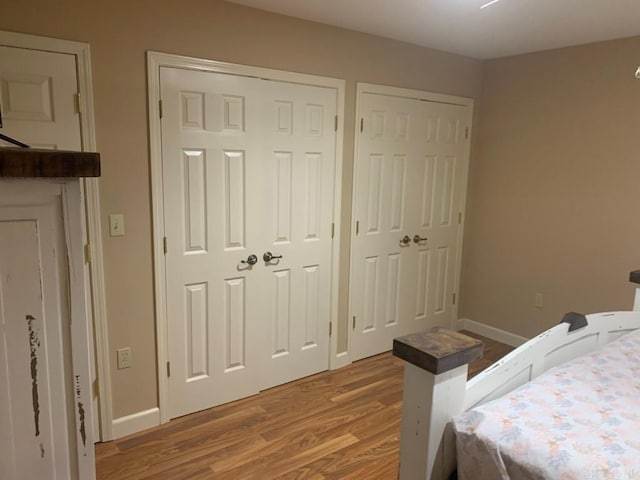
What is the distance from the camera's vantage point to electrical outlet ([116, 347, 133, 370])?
242 centimetres

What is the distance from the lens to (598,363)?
5.36 feet

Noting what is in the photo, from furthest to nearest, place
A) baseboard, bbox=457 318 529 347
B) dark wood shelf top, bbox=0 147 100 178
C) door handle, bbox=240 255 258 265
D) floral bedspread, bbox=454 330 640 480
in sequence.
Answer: baseboard, bbox=457 318 529 347, door handle, bbox=240 255 258 265, floral bedspread, bbox=454 330 640 480, dark wood shelf top, bbox=0 147 100 178

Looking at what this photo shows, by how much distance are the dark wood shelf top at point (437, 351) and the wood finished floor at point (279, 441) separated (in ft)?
4.29

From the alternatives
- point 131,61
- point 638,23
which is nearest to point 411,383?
point 131,61

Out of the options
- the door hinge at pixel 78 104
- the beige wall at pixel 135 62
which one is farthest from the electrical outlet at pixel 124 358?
the door hinge at pixel 78 104

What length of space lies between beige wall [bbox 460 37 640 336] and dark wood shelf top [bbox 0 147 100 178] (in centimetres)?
346

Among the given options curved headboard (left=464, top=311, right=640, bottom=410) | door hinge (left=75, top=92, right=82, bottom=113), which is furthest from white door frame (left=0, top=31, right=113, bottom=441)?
curved headboard (left=464, top=311, right=640, bottom=410)

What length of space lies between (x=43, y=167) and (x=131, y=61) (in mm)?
1862

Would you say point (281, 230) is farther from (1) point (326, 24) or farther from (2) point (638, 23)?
(2) point (638, 23)

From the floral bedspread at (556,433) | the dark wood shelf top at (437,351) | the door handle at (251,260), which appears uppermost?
the dark wood shelf top at (437,351)

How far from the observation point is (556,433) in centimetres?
117

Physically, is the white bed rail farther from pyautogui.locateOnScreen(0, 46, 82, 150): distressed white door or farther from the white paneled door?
pyautogui.locateOnScreen(0, 46, 82, 150): distressed white door

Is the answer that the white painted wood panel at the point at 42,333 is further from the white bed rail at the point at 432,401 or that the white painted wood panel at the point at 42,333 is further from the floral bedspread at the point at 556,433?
the floral bedspread at the point at 556,433

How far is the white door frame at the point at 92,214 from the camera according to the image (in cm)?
201
